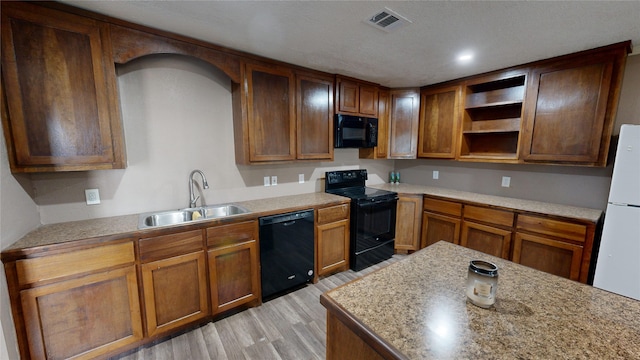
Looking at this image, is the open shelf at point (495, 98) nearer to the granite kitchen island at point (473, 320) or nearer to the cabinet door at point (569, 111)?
the cabinet door at point (569, 111)

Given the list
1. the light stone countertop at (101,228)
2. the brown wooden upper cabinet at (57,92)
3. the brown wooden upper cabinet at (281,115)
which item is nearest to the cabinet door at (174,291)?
the light stone countertop at (101,228)

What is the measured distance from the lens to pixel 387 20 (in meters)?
1.72

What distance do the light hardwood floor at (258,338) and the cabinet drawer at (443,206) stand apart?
6.23 feet

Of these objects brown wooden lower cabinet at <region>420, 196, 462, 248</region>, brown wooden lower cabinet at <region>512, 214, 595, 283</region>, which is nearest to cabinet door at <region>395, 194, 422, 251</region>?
brown wooden lower cabinet at <region>420, 196, 462, 248</region>

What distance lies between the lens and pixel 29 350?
4.86 ft

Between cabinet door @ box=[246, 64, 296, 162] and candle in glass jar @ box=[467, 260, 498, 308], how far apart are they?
81.3 inches

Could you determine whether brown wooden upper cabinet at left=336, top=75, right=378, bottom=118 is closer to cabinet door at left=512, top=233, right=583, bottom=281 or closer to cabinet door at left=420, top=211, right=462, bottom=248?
cabinet door at left=420, top=211, right=462, bottom=248

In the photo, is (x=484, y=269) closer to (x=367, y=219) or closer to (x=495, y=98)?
(x=367, y=219)

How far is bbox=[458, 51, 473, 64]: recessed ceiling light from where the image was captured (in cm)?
233

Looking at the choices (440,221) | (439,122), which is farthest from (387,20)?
(440,221)

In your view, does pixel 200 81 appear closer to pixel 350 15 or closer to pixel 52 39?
pixel 52 39

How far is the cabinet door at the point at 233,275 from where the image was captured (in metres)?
2.05

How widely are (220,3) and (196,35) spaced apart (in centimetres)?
58

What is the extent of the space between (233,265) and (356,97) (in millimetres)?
2427
